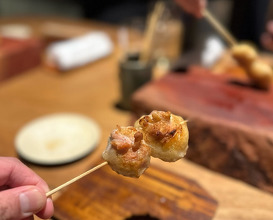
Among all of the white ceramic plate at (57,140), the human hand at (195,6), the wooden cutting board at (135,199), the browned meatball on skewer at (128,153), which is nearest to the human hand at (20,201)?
the browned meatball on skewer at (128,153)

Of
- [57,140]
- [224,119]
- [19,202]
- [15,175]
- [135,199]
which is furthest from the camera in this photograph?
[57,140]

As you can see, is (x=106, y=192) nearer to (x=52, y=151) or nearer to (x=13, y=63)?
(x=52, y=151)

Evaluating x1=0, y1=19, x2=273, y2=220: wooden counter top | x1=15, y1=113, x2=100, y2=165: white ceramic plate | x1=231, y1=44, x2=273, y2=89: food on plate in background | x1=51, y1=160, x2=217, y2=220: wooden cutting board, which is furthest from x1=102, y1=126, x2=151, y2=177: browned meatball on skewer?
x1=231, y1=44, x2=273, y2=89: food on plate in background

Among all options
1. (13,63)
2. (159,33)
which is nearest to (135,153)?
Answer: (159,33)

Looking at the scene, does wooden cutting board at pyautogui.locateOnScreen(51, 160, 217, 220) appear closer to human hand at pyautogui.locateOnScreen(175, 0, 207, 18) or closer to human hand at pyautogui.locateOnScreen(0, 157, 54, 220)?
human hand at pyautogui.locateOnScreen(0, 157, 54, 220)

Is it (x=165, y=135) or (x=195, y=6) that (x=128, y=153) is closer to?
(x=165, y=135)

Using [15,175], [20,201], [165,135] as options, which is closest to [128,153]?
[165,135]

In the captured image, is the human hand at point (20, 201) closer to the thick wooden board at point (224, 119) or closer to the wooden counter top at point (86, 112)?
the wooden counter top at point (86, 112)

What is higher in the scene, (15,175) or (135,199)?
(15,175)
